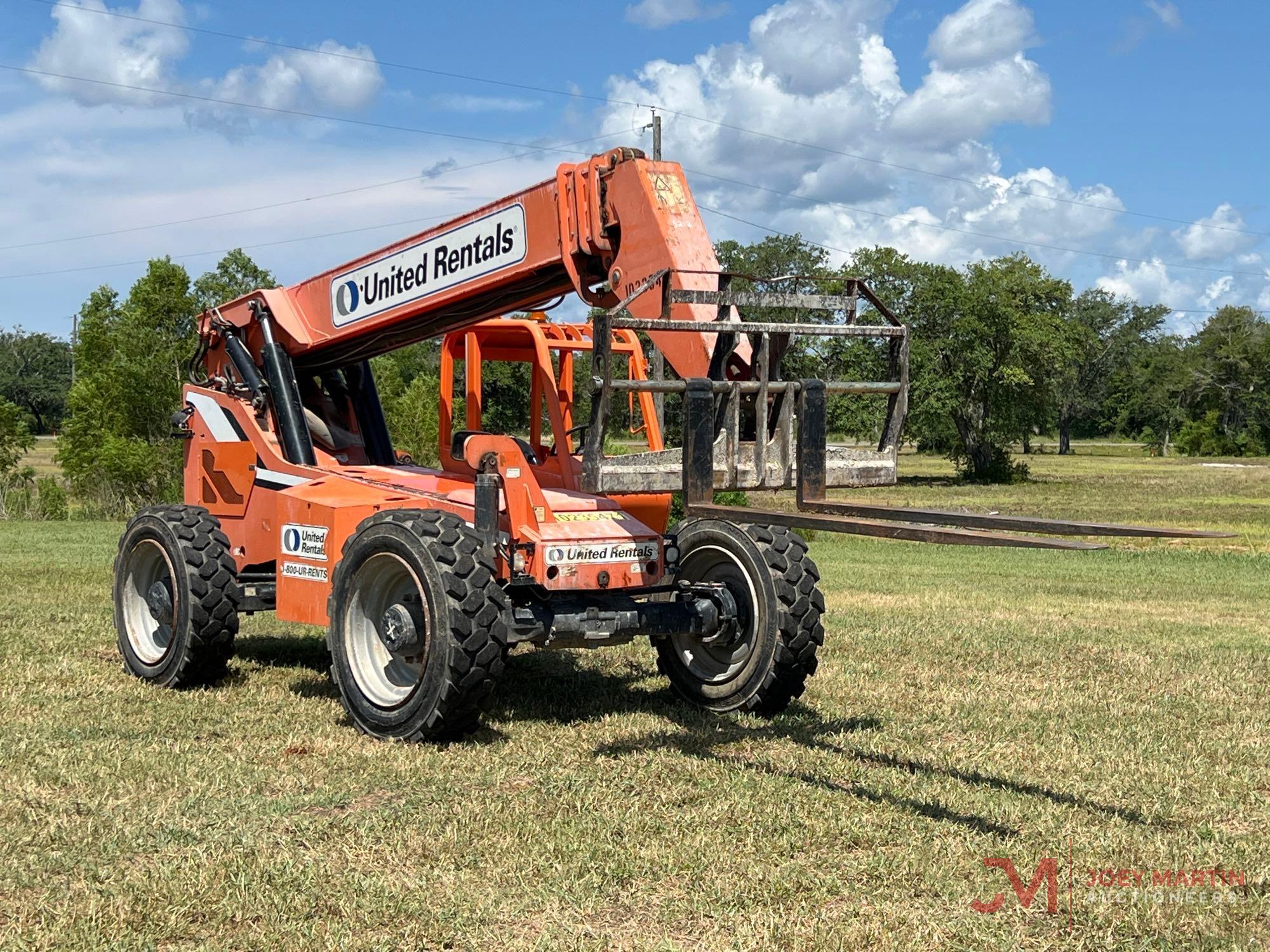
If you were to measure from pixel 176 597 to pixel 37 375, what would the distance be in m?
116

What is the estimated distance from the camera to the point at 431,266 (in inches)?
356

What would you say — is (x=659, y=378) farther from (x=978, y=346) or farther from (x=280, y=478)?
(x=978, y=346)

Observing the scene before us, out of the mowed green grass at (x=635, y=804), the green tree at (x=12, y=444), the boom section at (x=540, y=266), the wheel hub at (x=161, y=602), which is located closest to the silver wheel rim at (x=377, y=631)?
the mowed green grass at (x=635, y=804)

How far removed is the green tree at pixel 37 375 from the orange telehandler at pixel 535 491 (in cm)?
10064

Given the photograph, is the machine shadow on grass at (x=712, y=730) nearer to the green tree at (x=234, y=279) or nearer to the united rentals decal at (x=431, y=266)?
the united rentals decal at (x=431, y=266)

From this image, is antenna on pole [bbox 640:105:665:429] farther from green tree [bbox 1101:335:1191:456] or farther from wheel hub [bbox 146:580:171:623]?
green tree [bbox 1101:335:1191:456]

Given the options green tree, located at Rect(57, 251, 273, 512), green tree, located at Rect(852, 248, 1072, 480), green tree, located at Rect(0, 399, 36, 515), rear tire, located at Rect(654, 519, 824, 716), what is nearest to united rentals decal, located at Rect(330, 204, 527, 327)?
rear tire, located at Rect(654, 519, 824, 716)

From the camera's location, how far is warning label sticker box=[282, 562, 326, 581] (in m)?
8.63

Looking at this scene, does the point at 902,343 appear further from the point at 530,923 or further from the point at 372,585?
the point at 530,923

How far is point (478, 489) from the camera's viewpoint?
784 centimetres

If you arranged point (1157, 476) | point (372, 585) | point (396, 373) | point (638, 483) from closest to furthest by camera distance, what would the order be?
point (638, 483)
point (372, 585)
point (396, 373)
point (1157, 476)

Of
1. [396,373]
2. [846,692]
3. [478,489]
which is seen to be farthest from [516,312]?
[396,373]

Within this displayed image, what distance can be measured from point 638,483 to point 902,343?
180cm

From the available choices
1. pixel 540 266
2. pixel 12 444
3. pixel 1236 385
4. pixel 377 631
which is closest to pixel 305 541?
pixel 377 631
